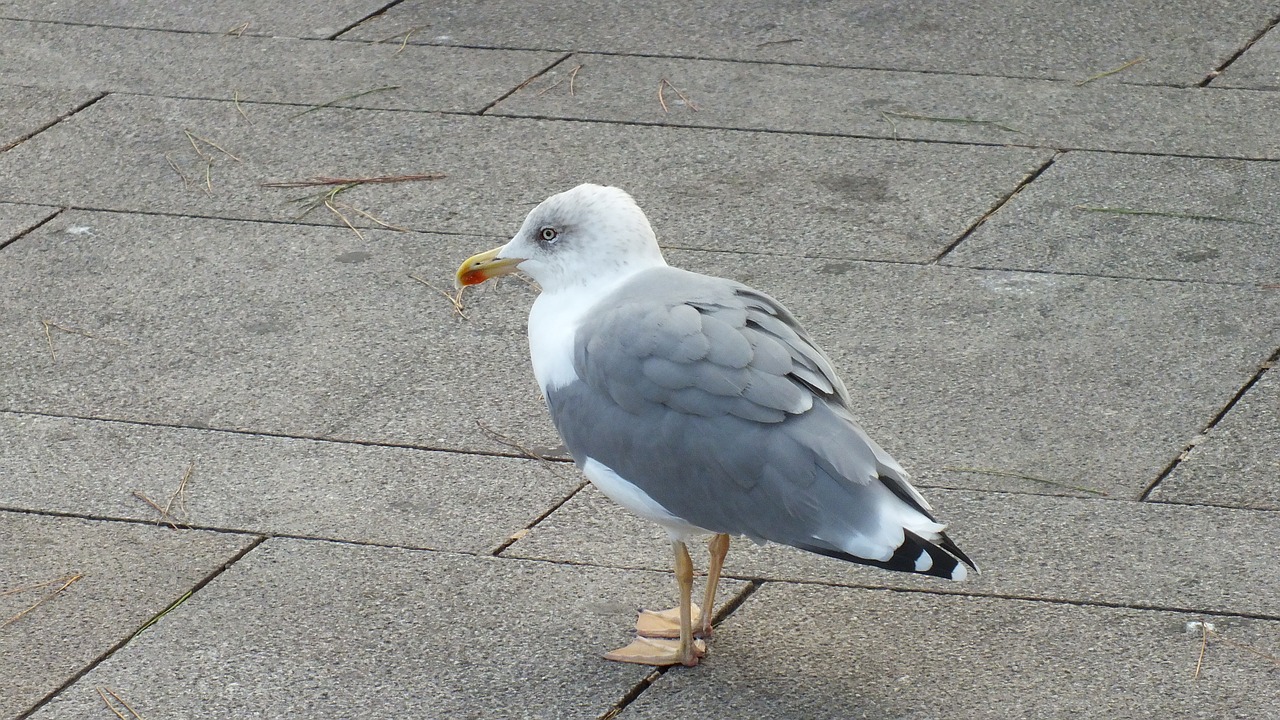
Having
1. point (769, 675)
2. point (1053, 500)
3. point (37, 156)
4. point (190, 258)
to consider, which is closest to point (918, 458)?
point (1053, 500)

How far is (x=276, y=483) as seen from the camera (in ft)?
15.4

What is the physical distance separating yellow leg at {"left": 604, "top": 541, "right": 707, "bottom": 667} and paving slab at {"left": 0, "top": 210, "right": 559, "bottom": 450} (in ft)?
3.60

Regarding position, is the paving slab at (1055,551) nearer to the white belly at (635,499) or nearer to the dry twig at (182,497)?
the white belly at (635,499)

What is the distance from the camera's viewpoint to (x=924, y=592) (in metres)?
4.21

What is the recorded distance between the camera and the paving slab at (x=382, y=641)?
3.79m

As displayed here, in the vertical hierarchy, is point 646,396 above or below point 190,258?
above

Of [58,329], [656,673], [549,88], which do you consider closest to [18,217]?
[58,329]

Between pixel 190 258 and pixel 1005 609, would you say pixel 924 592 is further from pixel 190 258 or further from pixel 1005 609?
pixel 190 258

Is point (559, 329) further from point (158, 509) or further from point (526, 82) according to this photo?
point (526, 82)

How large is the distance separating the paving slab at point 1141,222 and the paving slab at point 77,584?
10.4 ft

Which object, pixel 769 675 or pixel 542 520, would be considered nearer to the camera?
pixel 769 675

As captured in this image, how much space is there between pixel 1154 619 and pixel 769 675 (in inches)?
40.3

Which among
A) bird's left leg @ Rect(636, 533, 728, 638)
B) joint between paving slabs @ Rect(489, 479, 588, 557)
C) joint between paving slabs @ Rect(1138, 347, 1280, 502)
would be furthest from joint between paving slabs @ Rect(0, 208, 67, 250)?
joint between paving slabs @ Rect(1138, 347, 1280, 502)

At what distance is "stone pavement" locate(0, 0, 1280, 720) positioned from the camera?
3.95m
